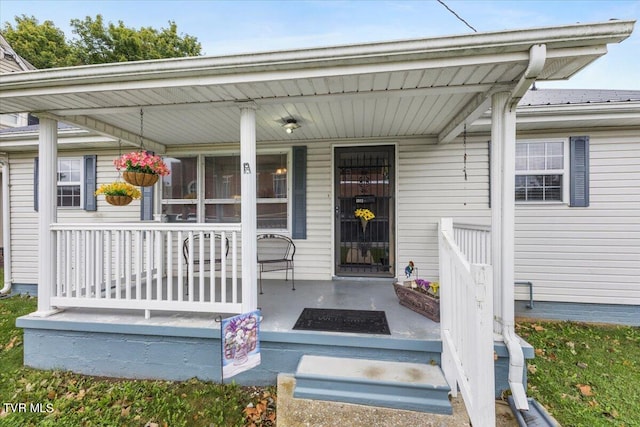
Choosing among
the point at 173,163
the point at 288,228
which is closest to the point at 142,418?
the point at 288,228

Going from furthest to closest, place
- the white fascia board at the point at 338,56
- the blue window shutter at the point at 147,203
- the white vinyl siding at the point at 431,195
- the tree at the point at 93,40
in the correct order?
the tree at the point at 93,40 < the blue window shutter at the point at 147,203 < the white vinyl siding at the point at 431,195 < the white fascia board at the point at 338,56

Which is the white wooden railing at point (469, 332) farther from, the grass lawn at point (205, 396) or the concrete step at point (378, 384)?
the grass lawn at point (205, 396)

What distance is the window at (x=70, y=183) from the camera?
4879 mm

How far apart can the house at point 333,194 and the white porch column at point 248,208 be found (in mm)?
19

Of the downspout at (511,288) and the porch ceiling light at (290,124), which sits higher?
the porch ceiling light at (290,124)

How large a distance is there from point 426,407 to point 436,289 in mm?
1169

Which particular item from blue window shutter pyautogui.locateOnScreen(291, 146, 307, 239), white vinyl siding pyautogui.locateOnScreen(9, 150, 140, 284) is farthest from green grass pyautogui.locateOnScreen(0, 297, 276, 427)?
white vinyl siding pyautogui.locateOnScreen(9, 150, 140, 284)

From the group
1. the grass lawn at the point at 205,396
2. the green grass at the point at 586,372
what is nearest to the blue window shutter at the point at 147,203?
the grass lawn at the point at 205,396

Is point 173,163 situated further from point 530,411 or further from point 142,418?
point 530,411

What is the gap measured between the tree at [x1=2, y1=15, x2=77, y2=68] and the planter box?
17881mm

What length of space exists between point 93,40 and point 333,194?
56.4 feet

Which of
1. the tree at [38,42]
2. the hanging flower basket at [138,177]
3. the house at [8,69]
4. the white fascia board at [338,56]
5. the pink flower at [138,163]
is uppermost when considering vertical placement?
the tree at [38,42]

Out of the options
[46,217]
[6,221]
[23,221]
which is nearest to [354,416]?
[46,217]

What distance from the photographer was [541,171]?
386 cm
